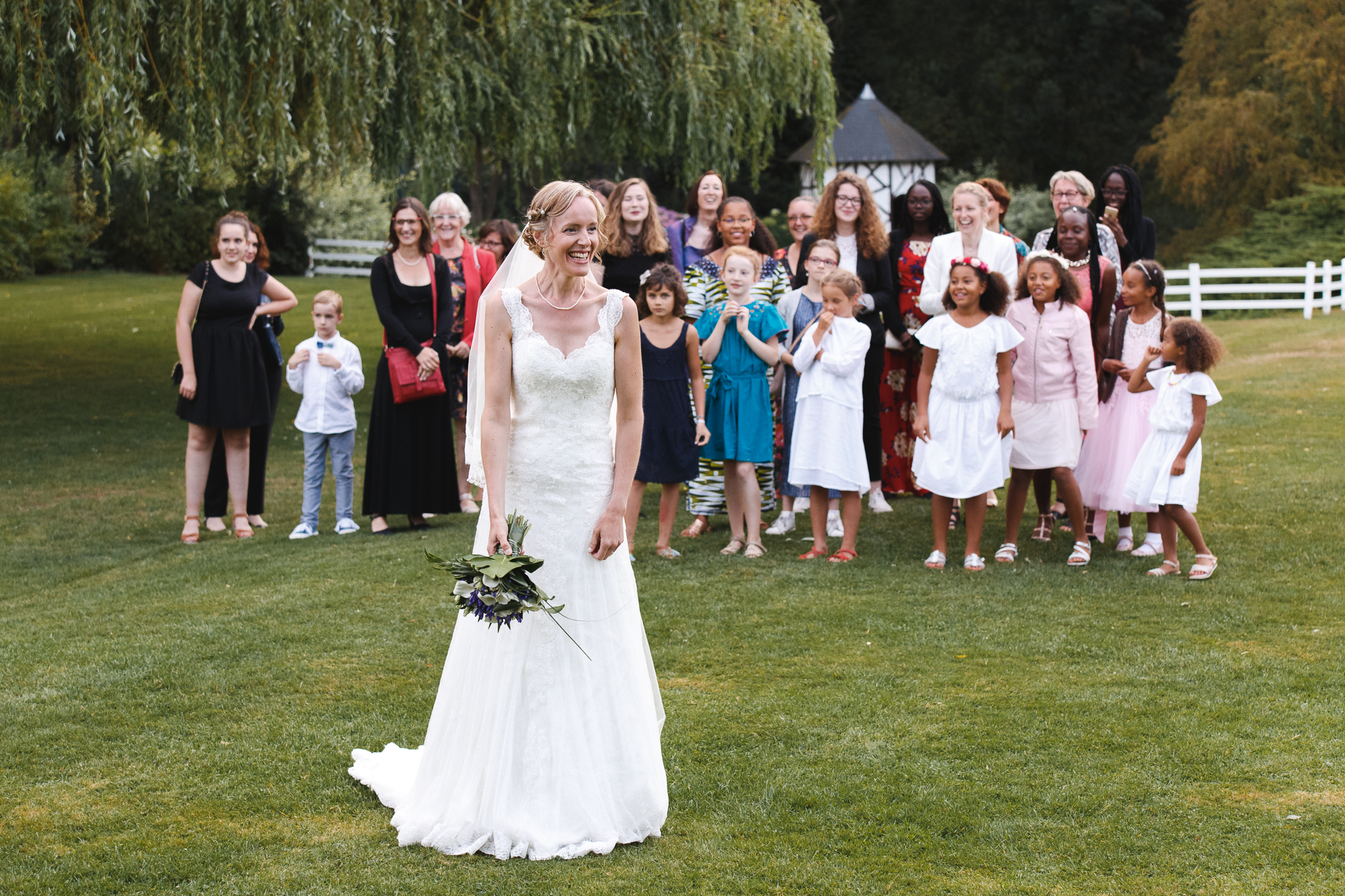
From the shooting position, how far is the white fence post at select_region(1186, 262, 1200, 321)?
24933 millimetres

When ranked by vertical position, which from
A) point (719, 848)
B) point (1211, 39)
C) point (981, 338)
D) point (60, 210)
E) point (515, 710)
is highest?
point (1211, 39)

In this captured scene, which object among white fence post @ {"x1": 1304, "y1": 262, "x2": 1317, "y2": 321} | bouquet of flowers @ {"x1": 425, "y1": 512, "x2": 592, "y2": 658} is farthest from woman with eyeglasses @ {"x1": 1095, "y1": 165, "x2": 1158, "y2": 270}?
white fence post @ {"x1": 1304, "y1": 262, "x2": 1317, "y2": 321}

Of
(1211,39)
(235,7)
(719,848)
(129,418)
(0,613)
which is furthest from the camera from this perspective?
(1211,39)

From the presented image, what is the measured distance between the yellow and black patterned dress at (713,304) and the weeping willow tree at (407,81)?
16.2 feet

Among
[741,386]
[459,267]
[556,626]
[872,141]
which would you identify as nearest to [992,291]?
[741,386]

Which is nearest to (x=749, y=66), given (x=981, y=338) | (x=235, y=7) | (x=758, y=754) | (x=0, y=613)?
(x=235, y=7)

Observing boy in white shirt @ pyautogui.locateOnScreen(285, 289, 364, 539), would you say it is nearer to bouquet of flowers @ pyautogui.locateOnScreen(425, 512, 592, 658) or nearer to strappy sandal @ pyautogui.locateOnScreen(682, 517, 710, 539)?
strappy sandal @ pyautogui.locateOnScreen(682, 517, 710, 539)

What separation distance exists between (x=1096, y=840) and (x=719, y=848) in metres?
1.16

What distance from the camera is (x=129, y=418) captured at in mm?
14797

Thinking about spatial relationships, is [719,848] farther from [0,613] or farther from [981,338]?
[0,613]

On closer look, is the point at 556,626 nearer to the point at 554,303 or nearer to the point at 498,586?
the point at 498,586

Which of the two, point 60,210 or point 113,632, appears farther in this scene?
point 60,210

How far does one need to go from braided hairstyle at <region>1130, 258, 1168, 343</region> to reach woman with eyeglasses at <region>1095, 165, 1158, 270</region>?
2.20 ft

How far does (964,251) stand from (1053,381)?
46.6 inches
